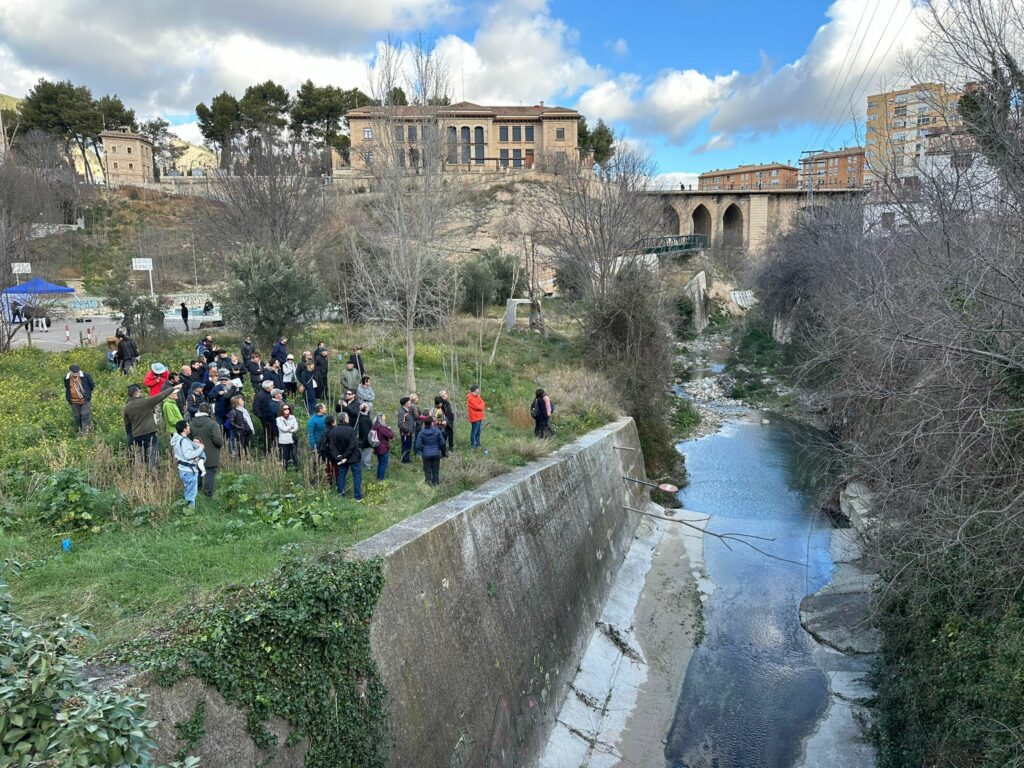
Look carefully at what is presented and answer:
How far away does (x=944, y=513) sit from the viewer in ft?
28.2

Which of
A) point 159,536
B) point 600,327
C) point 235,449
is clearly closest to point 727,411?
point 600,327

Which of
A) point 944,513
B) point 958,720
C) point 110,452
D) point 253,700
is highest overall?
point 110,452

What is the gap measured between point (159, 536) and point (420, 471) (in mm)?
5107

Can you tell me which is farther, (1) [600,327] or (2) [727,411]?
(2) [727,411]

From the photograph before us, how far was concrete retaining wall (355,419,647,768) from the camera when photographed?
7.92m

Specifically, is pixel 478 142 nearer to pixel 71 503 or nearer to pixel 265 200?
pixel 265 200

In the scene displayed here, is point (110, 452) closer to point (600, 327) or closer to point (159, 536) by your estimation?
point (159, 536)

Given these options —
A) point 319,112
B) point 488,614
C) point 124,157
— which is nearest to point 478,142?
point 319,112

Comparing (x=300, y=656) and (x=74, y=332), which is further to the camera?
(x=74, y=332)

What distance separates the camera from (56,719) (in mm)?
3859

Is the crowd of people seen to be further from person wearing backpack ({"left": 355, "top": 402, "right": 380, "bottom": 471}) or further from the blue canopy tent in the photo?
the blue canopy tent

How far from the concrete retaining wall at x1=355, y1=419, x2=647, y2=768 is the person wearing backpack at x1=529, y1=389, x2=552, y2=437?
1270mm

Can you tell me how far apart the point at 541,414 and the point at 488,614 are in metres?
6.93

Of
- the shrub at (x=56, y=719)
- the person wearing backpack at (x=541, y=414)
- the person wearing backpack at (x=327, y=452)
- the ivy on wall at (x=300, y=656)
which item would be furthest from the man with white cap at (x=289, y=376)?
the shrub at (x=56, y=719)
